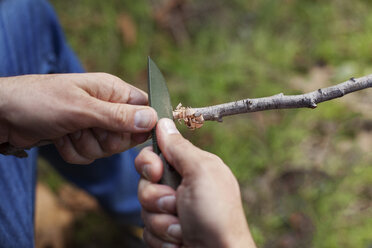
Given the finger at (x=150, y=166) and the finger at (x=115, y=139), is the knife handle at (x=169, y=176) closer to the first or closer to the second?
the finger at (x=150, y=166)

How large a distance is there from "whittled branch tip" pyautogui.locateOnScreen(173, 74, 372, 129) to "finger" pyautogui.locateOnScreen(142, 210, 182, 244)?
0.31 metres

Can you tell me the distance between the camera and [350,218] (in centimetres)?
189

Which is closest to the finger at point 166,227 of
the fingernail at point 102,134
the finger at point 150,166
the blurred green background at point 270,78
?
the finger at point 150,166

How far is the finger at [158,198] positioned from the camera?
88 centimetres

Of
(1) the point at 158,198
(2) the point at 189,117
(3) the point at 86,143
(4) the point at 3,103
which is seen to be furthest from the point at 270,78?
(4) the point at 3,103

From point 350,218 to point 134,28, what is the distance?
1.90 meters

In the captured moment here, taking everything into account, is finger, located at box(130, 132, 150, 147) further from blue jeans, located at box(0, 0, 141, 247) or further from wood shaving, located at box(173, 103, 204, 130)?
blue jeans, located at box(0, 0, 141, 247)

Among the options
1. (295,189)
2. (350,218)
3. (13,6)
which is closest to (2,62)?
(13,6)

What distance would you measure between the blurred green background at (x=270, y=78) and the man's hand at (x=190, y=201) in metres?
1.13

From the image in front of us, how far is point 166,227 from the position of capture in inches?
34.7

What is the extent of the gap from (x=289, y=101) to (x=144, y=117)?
1.34ft

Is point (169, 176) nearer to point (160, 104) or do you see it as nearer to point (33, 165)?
point (160, 104)

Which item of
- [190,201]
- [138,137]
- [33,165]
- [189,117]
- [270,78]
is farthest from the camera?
A: [270,78]

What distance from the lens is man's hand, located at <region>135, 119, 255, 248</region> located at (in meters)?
0.80
